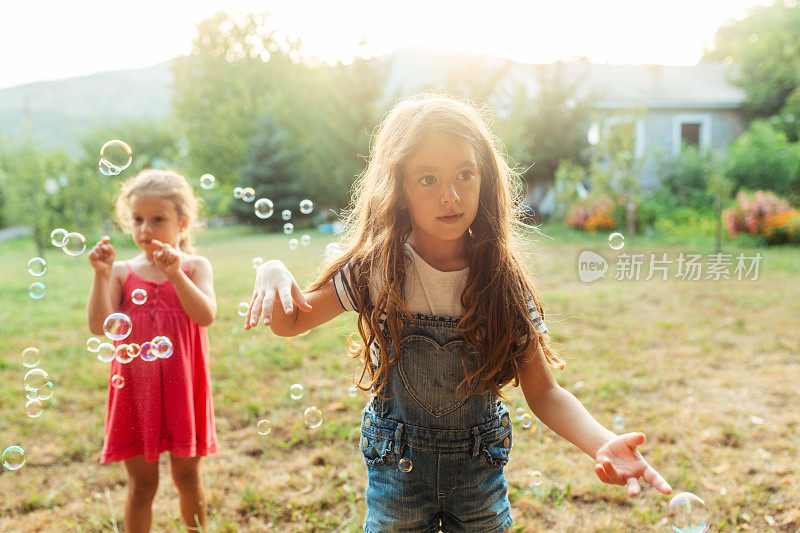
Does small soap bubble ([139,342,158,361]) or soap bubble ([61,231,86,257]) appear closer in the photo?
small soap bubble ([139,342,158,361])

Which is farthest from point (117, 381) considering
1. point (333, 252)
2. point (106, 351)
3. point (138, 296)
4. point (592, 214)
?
point (592, 214)

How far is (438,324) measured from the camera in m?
1.57

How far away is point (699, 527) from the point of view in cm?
184

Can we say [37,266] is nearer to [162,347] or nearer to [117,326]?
[117,326]

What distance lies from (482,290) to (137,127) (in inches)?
1237

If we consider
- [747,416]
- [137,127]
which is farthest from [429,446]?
[137,127]

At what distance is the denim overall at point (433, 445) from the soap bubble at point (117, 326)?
0.98m

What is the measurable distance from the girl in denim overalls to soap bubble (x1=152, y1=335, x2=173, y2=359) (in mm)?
708

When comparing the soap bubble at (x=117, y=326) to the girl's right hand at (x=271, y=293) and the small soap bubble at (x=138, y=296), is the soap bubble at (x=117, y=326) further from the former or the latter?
the girl's right hand at (x=271, y=293)

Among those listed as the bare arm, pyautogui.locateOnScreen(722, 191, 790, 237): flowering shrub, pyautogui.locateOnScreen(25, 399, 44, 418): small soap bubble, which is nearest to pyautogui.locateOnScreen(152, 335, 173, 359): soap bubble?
pyautogui.locateOnScreen(25, 399, 44, 418): small soap bubble

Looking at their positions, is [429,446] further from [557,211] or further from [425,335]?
[557,211]

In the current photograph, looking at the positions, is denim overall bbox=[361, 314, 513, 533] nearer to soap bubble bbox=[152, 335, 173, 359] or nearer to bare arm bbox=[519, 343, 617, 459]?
bare arm bbox=[519, 343, 617, 459]

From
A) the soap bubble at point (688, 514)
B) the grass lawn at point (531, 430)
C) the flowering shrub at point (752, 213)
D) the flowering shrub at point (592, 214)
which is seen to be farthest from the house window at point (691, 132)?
the soap bubble at point (688, 514)

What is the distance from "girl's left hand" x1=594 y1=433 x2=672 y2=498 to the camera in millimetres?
1324
